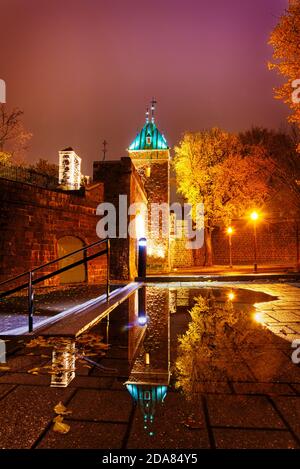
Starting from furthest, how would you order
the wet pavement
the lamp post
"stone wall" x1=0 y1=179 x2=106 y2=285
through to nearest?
the lamp post < "stone wall" x1=0 y1=179 x2=106 y2=285 < the wet pavement

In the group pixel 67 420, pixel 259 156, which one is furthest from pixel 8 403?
pixel 259 156

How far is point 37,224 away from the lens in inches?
496

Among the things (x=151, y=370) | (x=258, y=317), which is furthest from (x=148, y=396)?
(x=258, y=317)

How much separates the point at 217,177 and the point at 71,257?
16.2 m

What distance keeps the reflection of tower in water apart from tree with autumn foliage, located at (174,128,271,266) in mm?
22093

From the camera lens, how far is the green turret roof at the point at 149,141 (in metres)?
29.6

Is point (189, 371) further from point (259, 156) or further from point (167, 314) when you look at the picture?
point (259, 156)

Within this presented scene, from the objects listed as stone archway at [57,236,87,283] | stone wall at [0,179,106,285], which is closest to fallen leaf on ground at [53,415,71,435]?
stone wall at [0,179,106,285]

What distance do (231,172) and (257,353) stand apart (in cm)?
2385

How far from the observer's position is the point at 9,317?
620 cm

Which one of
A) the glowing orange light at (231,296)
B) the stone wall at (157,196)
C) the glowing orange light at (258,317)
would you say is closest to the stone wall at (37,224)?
the glowing orange light at (231,296)

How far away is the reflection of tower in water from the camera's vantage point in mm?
2609

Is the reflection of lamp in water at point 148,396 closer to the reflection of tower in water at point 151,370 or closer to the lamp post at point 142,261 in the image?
the reflection of tower in water at point 151,370

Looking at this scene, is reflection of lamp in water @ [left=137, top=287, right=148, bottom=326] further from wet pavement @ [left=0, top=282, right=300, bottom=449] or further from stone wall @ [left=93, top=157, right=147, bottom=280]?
stone wall @ [left=93, top=157, right=147, bottom=280]
